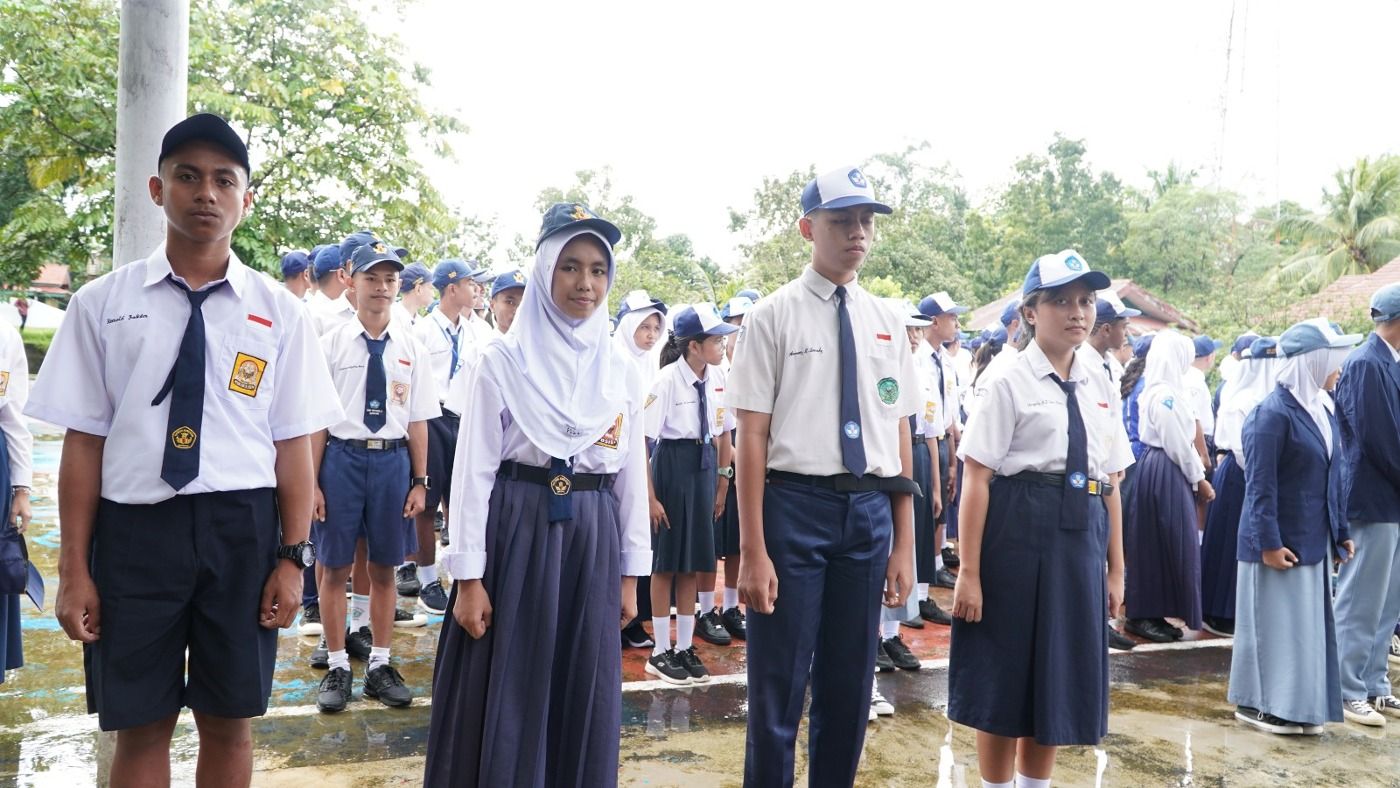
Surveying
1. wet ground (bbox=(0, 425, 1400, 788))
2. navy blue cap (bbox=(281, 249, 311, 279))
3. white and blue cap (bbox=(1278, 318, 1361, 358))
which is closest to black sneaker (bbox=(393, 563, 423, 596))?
wet ground (bbox=(0, 425, 1400, 788))

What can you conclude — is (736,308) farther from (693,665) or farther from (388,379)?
(388,379)

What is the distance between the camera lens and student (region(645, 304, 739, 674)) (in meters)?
6.06

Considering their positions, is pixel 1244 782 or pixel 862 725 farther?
pixel 1244 782

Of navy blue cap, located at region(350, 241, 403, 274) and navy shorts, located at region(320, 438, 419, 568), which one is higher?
navy blue cap, located at region(350, 241, 403, 274)

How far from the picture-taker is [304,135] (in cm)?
1279

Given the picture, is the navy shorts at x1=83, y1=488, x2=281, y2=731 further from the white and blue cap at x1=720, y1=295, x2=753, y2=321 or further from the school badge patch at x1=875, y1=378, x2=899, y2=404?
the white and blue cap at x1=720, y1=295, x2=753, y2=321

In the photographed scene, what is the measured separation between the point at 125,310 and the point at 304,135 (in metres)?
11.0

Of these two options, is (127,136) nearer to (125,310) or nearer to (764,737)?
(125,310)

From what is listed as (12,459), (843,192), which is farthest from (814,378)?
(12,459)

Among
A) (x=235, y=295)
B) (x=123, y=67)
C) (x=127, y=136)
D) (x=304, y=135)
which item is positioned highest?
(x=304, y=135)

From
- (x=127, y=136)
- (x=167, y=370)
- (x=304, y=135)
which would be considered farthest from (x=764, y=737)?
(x=304, y=135)

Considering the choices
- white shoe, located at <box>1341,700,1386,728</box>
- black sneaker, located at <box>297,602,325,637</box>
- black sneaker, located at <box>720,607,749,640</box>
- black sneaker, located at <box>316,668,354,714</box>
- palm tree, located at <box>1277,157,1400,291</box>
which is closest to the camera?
black sneaker, located at <box>316,668,354,714</box>

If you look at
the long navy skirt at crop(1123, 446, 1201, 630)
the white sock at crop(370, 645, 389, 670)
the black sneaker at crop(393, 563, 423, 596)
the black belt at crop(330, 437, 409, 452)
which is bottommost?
the black sneaker at crop(393, 563, 423, 596)

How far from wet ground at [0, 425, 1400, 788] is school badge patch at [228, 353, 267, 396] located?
1896 millimetres
